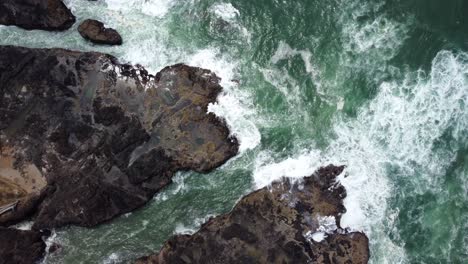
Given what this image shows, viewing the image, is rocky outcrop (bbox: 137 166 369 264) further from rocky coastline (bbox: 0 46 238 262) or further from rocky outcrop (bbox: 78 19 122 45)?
rocky outcrop (bbox: 78 19 122 45)

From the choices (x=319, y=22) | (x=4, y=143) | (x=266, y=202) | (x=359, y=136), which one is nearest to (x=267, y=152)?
(x=266, y=202)

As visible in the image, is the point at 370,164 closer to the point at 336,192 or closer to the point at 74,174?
the point at 336,192

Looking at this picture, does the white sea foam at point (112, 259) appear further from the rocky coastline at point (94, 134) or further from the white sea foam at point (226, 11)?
the white sea foam at point (226, 11)

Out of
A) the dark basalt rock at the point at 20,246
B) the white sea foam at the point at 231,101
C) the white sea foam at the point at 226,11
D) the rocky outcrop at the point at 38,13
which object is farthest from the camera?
the white sea foam at the point at 226,11

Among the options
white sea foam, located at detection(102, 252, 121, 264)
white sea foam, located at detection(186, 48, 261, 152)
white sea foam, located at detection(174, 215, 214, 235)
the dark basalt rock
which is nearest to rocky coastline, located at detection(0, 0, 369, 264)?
the dark basalt rock

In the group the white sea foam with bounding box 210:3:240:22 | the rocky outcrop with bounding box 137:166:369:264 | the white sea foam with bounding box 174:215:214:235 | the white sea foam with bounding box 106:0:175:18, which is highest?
the white sea foam with bounding box 210:3:240:22

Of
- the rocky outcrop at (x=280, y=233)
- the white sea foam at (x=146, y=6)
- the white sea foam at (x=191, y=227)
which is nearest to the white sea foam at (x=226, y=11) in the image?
the white sea foam at (x=146, y=6)

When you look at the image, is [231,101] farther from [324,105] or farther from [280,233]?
[280,233]
